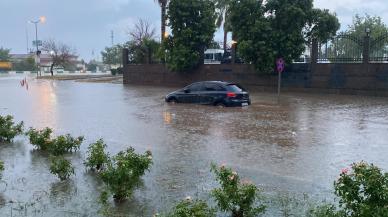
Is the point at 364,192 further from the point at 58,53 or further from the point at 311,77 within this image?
the point at 58,53

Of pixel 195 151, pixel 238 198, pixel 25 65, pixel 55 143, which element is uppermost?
pixel 25 65

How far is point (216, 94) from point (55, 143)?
39.9 ft

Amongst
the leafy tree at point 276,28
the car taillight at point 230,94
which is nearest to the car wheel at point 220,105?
the car taillight at point 230,94

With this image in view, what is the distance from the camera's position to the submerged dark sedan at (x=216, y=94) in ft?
67.6

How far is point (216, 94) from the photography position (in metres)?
21.0

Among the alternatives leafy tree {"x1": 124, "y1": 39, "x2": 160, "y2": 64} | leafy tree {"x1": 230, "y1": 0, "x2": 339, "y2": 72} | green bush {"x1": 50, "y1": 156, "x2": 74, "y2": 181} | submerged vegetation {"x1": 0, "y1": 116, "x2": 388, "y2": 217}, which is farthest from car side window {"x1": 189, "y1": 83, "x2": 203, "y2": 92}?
leafy tree {"x1": 124, "y1": 39, "x2": 160, "y2": 64}

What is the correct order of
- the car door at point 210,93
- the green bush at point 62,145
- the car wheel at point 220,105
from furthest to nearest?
1. the car door at point 210,93
2. the car wheel at point 220,105
3. the green bush at point 62,145

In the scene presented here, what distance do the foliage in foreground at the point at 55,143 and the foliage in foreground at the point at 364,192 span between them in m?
6.63

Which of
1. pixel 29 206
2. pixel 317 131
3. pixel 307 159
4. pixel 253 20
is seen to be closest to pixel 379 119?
pixel 317 131

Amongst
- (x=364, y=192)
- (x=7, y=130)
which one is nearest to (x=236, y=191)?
(x=364, y=192)

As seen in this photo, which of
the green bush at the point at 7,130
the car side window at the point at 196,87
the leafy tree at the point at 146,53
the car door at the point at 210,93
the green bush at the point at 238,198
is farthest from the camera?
the leafy tree at the point at 146,53

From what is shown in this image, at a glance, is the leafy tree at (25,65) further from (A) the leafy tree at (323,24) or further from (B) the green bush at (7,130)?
(B) the green bush at (7,130)

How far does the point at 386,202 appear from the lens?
15.1ft

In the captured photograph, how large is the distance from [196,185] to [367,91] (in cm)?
2324
